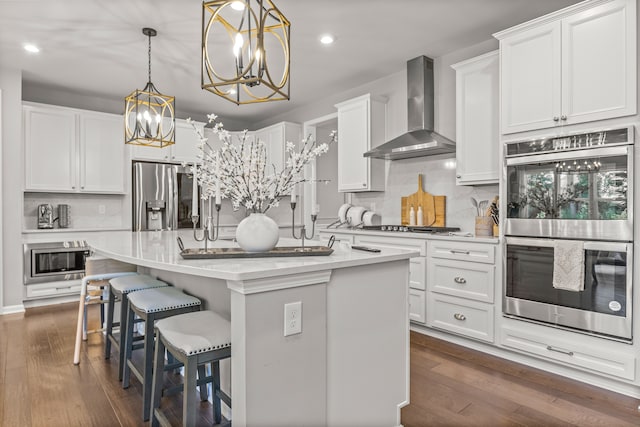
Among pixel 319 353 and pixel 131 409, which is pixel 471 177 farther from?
pixel 131 409

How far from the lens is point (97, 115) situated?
4.91 m

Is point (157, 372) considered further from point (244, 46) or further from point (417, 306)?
point (417, 306)

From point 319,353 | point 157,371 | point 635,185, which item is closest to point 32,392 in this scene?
point 157,371

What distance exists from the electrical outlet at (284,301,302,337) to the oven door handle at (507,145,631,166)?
7.02ft

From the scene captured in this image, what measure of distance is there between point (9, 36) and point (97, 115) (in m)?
1.55

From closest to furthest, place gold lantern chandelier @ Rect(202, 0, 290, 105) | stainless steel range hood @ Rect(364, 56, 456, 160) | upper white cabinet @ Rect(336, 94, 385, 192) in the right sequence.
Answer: gold lantern chandelier @ Rect(202, 0, 290, 105)
stainless steel range hood @ Rect(364, 56, 456, 160)
upper white cabinet @ Rect(336, 94, 385, 192)

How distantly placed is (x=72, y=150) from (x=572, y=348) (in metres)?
5.51

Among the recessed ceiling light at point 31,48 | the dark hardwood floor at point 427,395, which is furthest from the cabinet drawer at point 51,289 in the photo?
the recessed ceiling light at point 31,48

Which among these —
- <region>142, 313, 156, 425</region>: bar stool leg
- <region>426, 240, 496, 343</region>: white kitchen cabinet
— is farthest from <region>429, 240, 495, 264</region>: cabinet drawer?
<region>142, 313, 156, 425</region>: bar stool leg

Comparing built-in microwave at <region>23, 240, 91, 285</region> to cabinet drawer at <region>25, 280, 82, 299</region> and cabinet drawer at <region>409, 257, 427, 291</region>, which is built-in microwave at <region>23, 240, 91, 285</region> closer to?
cabinet drawer at <region>25, 280, 82, 299</region>

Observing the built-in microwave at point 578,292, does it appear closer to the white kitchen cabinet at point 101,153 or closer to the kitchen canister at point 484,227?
the kitchen canister at point 484,227

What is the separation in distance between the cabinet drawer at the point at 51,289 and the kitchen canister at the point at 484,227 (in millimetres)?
4626

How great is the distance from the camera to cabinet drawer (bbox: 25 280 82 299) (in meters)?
4.38

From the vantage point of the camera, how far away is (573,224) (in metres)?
2.51
